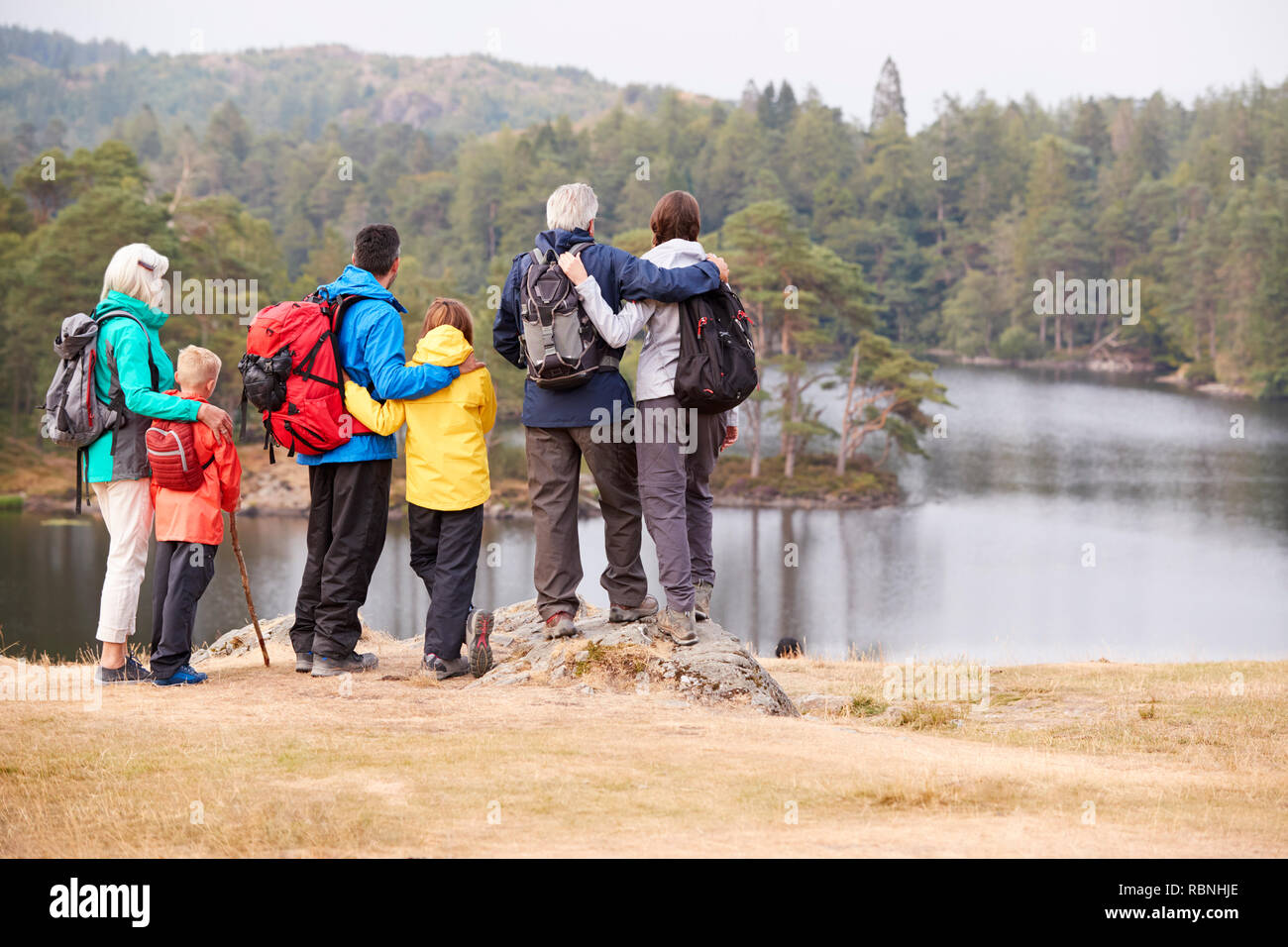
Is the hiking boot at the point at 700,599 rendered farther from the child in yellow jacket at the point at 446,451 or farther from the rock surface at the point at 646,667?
the child in yellow jacket at the point at 446,451

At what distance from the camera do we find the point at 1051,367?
76.6m

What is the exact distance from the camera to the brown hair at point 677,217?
6055 mm

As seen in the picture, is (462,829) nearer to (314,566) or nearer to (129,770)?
(129,770)

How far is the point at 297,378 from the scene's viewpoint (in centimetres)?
610

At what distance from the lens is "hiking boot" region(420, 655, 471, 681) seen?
6.61 metres

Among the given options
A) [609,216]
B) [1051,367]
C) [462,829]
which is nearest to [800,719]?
[462,829]

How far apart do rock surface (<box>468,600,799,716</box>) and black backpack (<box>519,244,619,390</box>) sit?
1.44 meters

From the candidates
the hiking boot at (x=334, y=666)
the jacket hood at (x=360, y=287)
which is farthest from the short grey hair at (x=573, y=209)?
the hiking boot at (x=334, y=666)

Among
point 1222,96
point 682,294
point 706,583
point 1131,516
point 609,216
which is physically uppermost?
point 1222,96

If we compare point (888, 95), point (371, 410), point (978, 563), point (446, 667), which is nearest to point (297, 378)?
point (371, 410)

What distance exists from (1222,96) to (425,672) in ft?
431

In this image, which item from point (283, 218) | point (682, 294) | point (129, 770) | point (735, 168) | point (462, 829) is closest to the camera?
point (462, 829)

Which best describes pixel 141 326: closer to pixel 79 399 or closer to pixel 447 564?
pixel 79 399

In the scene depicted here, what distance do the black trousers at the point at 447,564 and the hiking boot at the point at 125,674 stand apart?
144 centimetres
